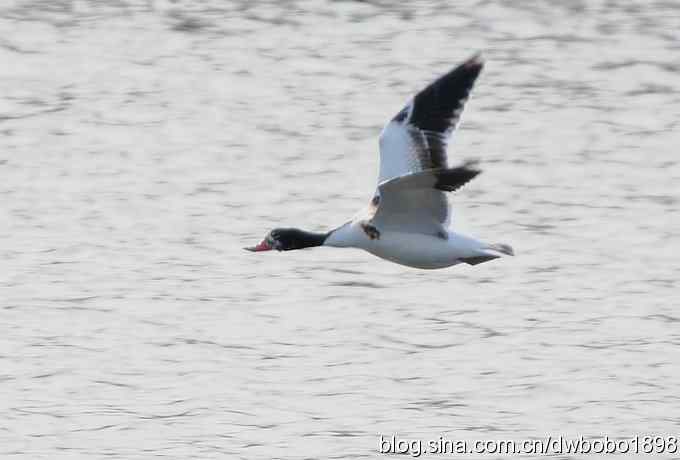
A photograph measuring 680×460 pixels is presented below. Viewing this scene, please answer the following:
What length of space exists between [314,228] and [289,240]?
4.58 metres

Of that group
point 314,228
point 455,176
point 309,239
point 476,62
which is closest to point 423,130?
point 476,62

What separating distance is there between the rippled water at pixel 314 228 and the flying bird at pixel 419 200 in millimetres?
1678

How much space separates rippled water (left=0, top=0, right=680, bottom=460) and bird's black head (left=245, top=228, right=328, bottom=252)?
57.0 inches

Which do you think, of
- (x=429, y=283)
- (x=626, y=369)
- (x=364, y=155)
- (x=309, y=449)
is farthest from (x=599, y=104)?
(x=309, y=449)

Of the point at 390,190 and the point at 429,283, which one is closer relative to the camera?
Result: the point at 390,190

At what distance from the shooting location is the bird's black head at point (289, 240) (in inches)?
557

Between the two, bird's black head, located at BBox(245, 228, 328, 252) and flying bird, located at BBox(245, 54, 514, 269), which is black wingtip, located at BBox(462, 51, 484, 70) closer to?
flying bird, located at BBox(245, 54, 514, 269)

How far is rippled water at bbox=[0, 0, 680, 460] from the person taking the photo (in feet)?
49.7

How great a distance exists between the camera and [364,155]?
854 inches

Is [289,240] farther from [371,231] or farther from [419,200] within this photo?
[419,200]

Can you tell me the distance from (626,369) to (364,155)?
6.50 metres

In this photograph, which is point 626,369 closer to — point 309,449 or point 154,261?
point 309,449

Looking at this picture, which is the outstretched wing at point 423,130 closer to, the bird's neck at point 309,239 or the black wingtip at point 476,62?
the black wingtip at point 476,62

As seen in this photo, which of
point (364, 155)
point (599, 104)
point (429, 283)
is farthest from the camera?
point (599, 104)
